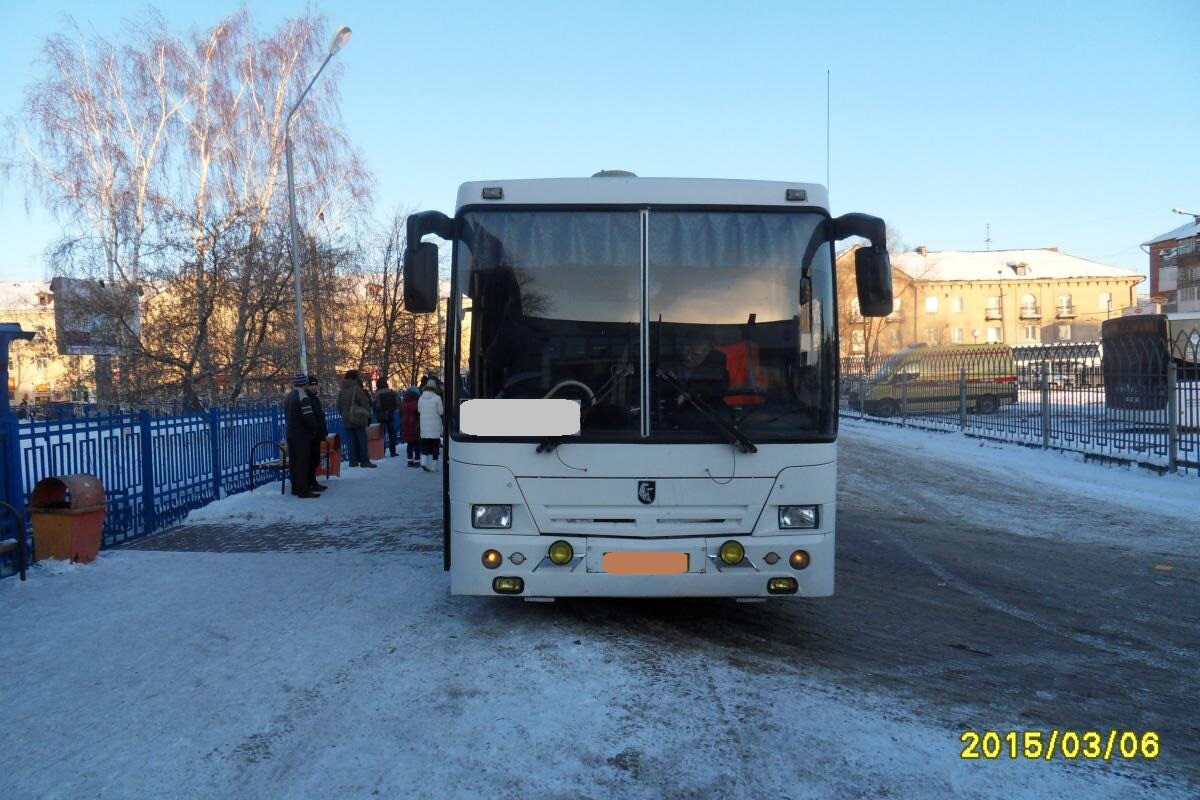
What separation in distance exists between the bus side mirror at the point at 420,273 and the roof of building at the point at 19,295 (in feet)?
210

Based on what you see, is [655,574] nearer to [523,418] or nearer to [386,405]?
[523,418]

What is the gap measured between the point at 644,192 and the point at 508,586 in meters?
2.52

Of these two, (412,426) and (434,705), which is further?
(412,426)

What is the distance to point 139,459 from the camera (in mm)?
9273

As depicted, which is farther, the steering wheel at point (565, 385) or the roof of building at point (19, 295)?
the roof of building at point (19, 295)

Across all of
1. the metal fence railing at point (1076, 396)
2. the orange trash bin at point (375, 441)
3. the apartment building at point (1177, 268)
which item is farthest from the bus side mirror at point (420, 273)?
the apartment building at point (1177, 268)

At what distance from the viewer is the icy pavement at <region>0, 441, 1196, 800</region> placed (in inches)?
138

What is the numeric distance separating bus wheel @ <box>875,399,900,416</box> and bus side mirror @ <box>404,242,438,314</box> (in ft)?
78.2

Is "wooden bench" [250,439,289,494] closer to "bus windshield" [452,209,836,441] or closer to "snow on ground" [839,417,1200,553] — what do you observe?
"bus windshield" [452,209,836,441]

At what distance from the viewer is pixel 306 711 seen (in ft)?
13.9

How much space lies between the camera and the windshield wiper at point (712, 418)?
16.2 feet

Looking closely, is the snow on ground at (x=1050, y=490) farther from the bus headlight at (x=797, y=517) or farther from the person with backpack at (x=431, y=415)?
the person with backpack at (x=431, y=415)

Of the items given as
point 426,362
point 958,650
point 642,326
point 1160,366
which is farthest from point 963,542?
point 426,362

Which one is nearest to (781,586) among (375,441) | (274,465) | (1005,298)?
(274,465)
